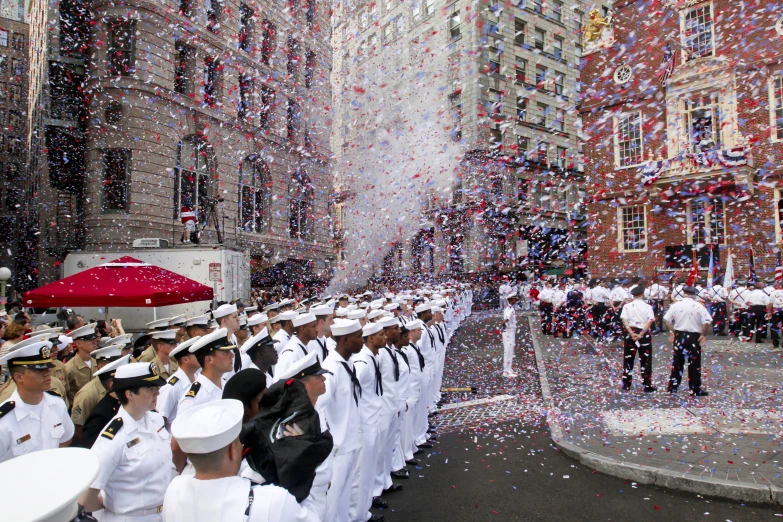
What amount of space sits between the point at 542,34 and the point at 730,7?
851 inches

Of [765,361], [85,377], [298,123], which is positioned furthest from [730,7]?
[85,377]

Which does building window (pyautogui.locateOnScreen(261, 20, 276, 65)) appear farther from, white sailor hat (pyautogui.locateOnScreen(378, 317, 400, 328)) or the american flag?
white sailor hat (pyautogui.locateOnScreen(378, 317, 400, 328))

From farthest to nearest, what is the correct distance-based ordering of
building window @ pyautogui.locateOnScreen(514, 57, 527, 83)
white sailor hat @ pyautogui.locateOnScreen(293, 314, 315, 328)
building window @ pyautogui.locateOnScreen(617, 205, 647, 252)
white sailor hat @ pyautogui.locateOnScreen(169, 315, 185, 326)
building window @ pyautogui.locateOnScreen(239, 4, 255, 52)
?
building window @ pyautogui.locateOnScreen(514, 57, 527, 83), building window @ pyautogui.locateOnScreen(239, 4, 255, 52), building window @ pyautogui.locateOnScreen(617, 205, 647, 252), white sailor hat @ pyautogui.locateOnScreen(169, 315, 185, 326), white sailor hat @ pyautogui.locateOnScreen(293, 314, 315, 328)

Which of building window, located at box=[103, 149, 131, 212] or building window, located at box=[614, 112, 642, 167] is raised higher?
building window, located at box=[614, 112, 642, 167]

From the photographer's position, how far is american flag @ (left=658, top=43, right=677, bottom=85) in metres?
21.8

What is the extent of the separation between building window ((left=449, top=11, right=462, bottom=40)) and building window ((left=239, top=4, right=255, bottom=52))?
51.6ft

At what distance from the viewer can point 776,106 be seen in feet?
64.5

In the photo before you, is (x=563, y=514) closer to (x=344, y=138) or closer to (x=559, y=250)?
(x=344, y=138)

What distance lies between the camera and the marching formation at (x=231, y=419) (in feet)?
6.49

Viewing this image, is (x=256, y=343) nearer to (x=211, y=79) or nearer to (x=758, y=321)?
(x=758, y=321)

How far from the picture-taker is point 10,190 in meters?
41.0

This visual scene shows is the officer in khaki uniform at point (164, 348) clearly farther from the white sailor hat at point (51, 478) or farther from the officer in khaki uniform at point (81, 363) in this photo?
the white sailor hat at point (51, 478)

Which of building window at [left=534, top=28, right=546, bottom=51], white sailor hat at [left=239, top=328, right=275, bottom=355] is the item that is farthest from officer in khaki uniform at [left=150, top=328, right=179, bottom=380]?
building window at [left=534, top=28, right=546, bottom=51]

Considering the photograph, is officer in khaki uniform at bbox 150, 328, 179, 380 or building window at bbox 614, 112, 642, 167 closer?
officer in khaki uniform at bbox 150, 328, 179, 380
